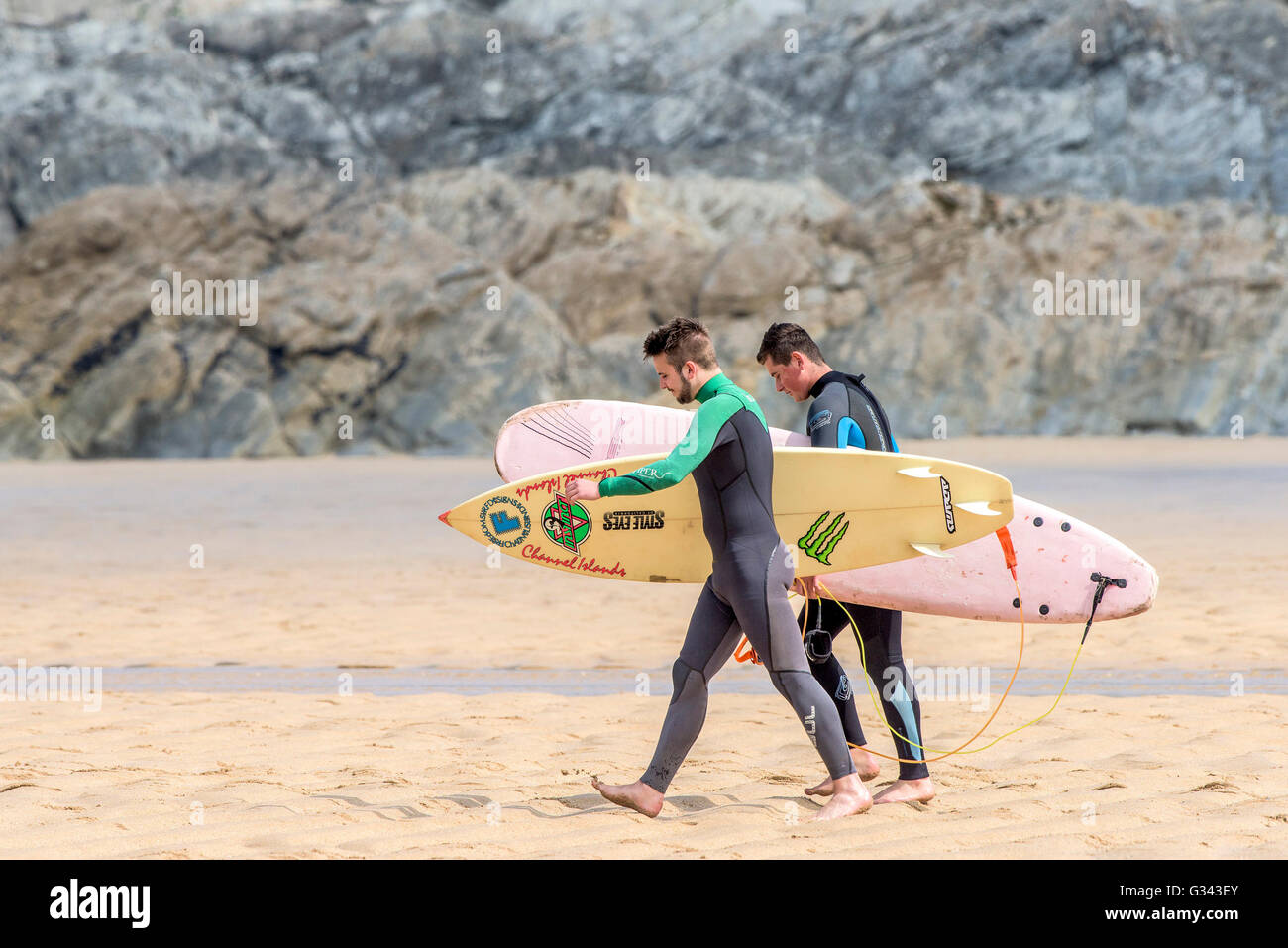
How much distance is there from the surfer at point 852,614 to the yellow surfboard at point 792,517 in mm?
198

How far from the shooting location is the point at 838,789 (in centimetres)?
373

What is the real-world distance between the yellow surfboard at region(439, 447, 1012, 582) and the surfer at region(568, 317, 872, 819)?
55 cm

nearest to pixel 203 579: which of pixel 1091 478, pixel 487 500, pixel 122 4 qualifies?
pixel 487 500

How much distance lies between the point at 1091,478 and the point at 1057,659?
12050 millimetres

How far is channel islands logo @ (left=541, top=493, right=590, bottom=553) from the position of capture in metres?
4.38

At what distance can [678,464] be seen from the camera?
351cm

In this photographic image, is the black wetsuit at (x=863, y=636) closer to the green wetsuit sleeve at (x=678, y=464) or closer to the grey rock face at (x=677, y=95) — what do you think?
the green wetsuit sleeve at (x=678, y=464)

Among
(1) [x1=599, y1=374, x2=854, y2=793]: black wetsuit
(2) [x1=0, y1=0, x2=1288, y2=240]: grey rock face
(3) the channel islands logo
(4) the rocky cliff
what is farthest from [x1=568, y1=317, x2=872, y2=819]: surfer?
(2) [x1=0, y1=0, x2=1288, y2=240]: grey rock face

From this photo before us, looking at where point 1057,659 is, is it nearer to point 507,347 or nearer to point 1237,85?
point 507,347

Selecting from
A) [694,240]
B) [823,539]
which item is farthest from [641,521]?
[694,240]

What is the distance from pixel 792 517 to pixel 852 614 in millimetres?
397

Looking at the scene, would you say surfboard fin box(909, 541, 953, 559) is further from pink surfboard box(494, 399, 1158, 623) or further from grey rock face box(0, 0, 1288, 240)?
grey rock face box(0, 0, 1288, 240)

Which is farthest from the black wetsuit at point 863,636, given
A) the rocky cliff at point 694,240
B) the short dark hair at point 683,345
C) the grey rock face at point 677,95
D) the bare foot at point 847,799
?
the grey rock face at point 677,95

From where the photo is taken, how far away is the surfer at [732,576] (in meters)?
3.64
